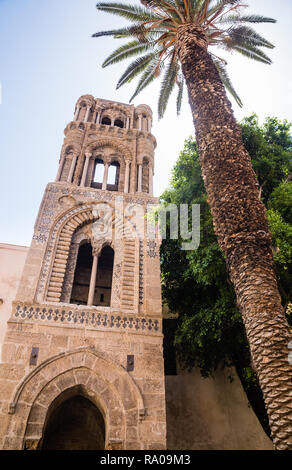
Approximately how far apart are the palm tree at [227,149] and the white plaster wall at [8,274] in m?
6.67

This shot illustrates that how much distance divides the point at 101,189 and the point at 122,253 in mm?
2875

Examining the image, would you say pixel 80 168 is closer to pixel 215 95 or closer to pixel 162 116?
pixel 162 116

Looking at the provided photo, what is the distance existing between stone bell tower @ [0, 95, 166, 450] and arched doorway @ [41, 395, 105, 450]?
0.09ft

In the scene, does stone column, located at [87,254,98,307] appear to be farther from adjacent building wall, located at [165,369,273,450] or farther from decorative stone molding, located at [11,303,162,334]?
adjacent building wall, located at [165,369,273,450]

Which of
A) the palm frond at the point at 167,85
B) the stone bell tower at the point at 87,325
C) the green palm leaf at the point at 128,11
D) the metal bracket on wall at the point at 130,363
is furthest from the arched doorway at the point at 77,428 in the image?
the green palm leaf at the point at 128,11

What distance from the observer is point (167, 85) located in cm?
Result: 1008

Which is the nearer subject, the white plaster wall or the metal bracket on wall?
the metal bracket on wall

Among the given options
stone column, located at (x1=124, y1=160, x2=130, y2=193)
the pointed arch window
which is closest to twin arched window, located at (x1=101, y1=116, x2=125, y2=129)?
the pointed arch window

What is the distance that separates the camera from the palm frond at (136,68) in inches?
382

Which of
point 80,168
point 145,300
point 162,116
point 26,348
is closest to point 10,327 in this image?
point 26,348

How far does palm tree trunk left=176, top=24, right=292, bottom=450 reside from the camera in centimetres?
371

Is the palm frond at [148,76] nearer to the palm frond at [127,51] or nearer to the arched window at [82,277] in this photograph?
the palm frond at [127,51]

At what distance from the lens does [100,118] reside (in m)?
14.4

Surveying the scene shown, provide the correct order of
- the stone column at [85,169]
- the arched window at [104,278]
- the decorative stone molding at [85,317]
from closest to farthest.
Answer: the decorative stone molding at [85,317], the stone column at [85,169], the arched window at [104,278]
